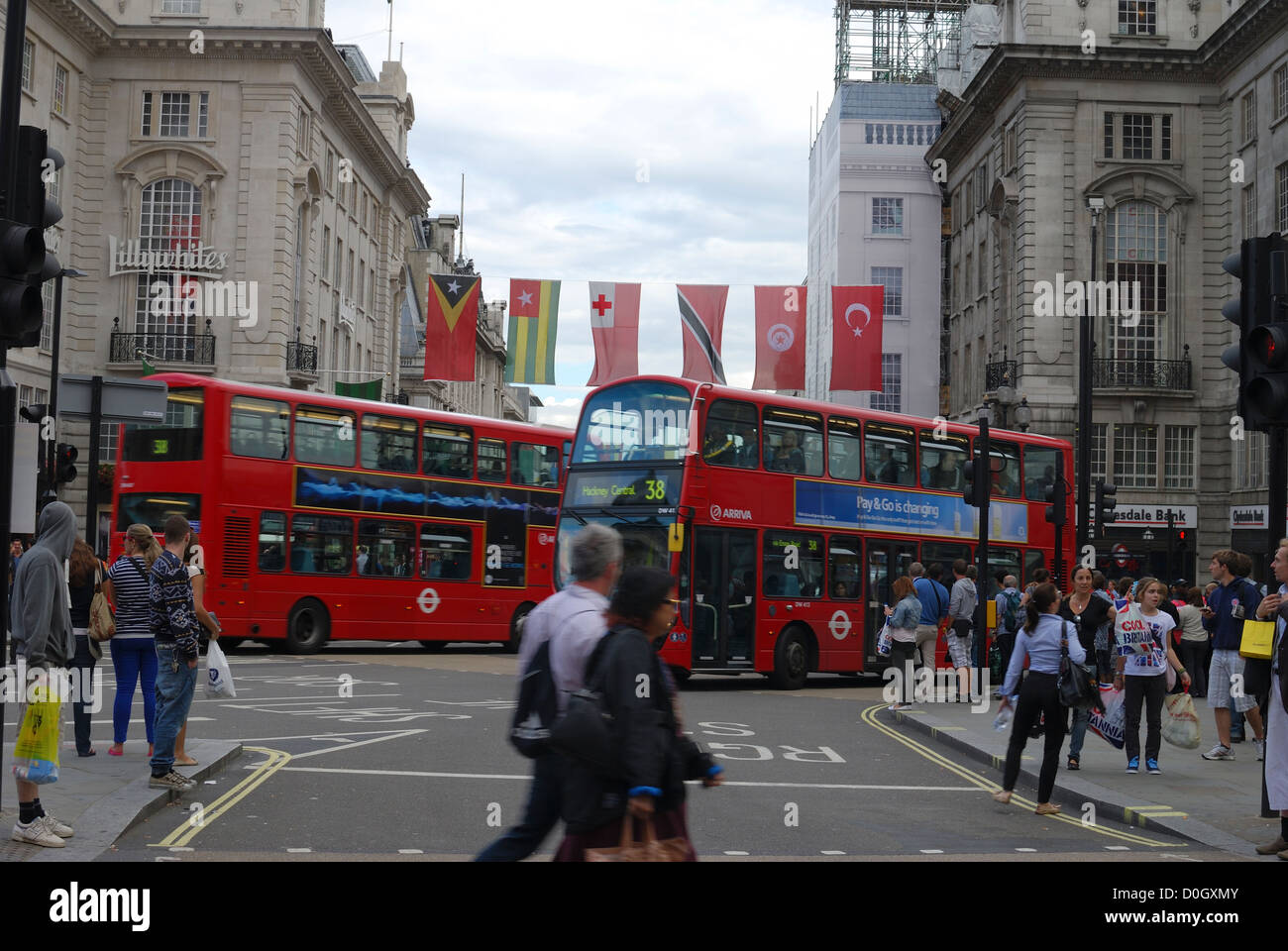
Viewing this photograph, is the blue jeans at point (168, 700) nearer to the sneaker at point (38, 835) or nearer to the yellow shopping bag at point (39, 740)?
the yellow shopping bag at point (39, 740)

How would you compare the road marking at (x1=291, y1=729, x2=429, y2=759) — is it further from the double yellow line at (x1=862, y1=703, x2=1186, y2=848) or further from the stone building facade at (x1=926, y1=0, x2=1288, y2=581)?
the stone building facade at (x1=926, y1=0, x2=1288, y2=581)

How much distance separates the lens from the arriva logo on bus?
66.6 ft

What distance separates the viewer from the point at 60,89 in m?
40.7

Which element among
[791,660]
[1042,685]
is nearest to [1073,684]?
[1042,685]

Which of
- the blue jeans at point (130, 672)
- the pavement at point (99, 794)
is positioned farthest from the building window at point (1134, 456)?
the blue jeans at point (130, 672)

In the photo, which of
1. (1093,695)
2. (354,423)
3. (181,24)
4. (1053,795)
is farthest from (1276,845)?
(181,24)

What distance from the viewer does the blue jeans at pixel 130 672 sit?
1084 cm

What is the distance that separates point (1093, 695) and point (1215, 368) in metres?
36.0

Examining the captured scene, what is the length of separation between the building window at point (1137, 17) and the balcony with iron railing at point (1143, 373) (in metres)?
9.70

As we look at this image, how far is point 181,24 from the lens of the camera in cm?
4269

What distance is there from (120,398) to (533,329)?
15369mm

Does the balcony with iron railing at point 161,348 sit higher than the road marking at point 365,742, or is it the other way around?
the balcony with iron railing at point 161,348

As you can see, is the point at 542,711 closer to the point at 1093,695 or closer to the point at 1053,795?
the point at 1093,695
